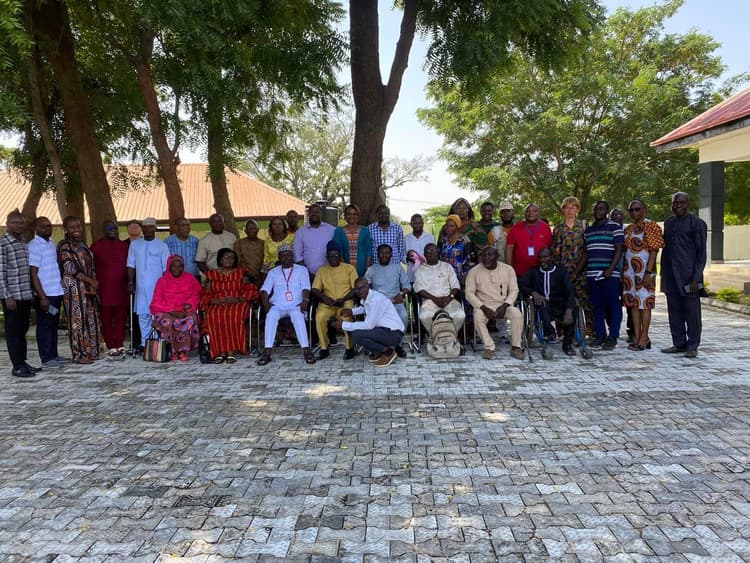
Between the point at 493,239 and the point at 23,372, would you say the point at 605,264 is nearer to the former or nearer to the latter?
the point at 493,239

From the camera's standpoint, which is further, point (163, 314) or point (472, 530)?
point (163, 314)

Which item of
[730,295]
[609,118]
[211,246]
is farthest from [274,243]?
[609,118]

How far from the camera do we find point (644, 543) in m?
2.81

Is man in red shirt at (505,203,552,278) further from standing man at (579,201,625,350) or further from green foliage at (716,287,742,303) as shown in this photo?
green foliage at (716,287,742,303)

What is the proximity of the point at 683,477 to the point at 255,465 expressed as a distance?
268cm

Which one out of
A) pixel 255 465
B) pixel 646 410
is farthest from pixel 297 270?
pixel 646 410

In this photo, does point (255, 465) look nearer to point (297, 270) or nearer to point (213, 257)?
point (297, 270)

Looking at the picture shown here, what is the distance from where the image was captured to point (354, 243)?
26.4 feet

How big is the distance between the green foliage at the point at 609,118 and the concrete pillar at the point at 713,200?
8.53 metres

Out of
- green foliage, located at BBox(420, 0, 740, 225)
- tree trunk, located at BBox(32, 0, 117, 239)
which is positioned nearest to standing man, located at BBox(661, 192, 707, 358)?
tree trunk, located at BBox(32, 0, 117, 239)

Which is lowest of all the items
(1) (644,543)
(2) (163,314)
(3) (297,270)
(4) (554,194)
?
(1) (644,543)

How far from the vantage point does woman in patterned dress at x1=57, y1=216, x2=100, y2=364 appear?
7.18m

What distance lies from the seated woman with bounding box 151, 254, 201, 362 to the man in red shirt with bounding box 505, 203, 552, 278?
4.15m

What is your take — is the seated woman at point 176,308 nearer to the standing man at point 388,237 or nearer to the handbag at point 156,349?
the handbag at point 156,349
